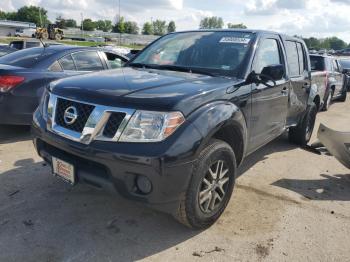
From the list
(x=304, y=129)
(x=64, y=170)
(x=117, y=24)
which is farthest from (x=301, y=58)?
(x=117, y=24)

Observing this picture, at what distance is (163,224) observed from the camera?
3.61 meters

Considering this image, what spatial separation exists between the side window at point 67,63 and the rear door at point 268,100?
11.4ft

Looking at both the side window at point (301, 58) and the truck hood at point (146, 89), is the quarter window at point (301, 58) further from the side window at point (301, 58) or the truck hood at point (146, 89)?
the truck hood at point (146, 89)

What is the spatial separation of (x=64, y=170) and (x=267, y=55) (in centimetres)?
268

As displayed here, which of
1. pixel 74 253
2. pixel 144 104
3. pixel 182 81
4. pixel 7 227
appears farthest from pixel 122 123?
pixel 7 227

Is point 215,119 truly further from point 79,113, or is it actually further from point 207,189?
point 79,113

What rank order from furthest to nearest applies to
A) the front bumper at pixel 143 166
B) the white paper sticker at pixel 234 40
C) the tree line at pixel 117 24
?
the tree line at pixel 117 24 < the white paper sticker at pixel 234 40 < the front bumper at pixel 143 166

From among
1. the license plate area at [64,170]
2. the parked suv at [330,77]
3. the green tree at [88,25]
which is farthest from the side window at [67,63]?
the green tree at [88,25]

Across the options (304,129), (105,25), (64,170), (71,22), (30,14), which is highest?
(30,14)

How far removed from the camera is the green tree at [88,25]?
12494cm

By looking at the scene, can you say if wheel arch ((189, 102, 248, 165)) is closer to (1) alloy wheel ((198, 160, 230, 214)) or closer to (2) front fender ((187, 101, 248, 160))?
(2) front fender ((187, 101, 248, 160))

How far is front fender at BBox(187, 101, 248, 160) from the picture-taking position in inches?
121

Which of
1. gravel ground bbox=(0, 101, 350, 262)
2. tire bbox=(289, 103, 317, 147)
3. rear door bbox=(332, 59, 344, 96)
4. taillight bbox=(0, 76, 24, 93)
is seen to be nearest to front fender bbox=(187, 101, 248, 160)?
gravel ground bbox=(0, 101, 350, 262)

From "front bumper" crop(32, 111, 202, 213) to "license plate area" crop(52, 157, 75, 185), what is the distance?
7cm
